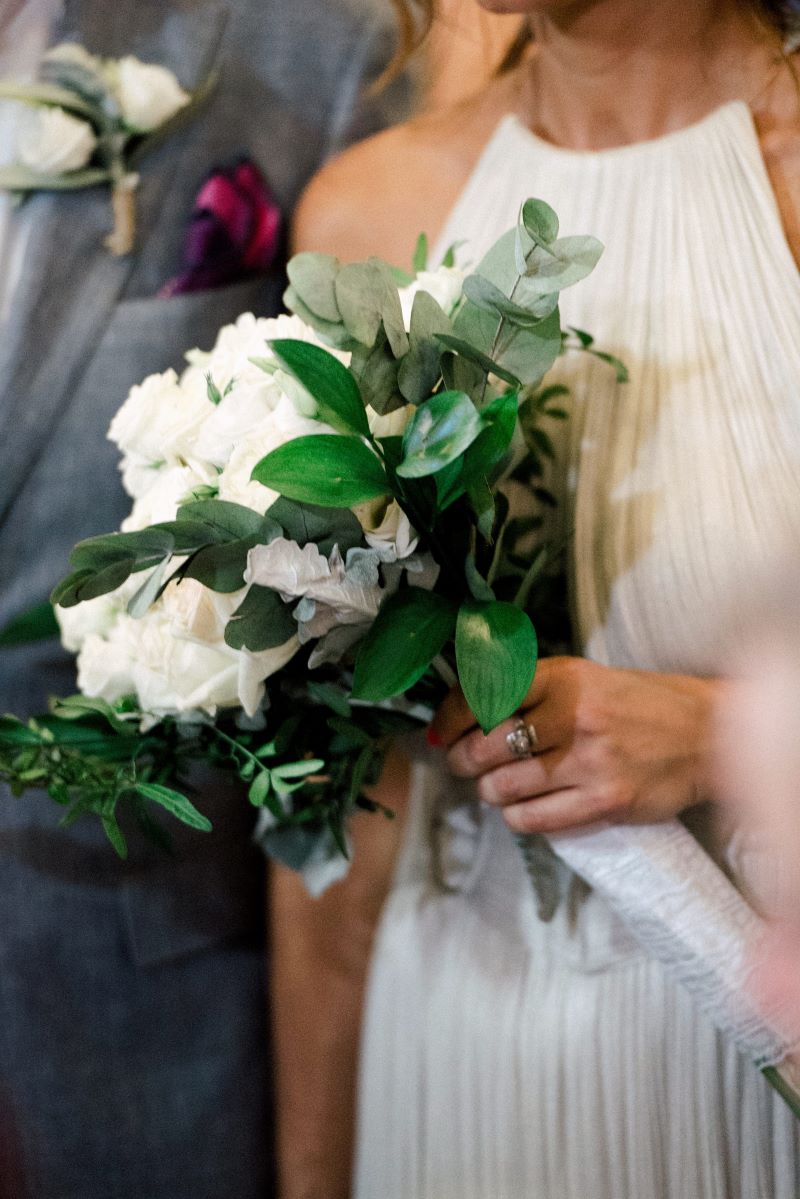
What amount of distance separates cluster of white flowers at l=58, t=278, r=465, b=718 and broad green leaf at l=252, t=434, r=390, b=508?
22mm

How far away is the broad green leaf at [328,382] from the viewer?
1.53 ft

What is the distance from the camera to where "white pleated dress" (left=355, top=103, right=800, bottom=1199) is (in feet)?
1.92

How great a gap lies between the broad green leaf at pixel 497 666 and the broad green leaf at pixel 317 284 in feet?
0.56

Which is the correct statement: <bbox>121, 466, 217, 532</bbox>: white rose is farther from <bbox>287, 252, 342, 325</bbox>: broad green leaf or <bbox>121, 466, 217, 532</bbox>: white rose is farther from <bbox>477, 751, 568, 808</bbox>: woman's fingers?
<bbox>477, 751, 568, 808</bbox>: woman's fingers

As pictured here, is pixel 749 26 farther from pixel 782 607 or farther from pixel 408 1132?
pixel 408 1132

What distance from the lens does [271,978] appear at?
88 centimetres

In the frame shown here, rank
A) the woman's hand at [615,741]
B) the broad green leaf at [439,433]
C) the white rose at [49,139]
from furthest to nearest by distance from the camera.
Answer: the white rose at [49,139]
the woman's hand at [615,741]
the broad green leaf at [439,433]

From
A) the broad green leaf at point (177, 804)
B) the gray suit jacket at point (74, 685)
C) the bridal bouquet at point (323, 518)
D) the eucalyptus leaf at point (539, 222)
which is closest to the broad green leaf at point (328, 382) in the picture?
the bridal bouquet at point (323, 518)

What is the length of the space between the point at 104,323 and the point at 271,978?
1.80 ft

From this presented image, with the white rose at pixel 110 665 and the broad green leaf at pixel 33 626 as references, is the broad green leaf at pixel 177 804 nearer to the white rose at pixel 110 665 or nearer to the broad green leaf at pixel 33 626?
the white rose at pixel 110 665

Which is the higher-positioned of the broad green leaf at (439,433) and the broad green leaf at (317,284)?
the broad green leaf at (317,284)

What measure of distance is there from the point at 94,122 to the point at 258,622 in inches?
18.3

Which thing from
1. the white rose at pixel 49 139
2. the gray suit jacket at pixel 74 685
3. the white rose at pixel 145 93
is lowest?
the gray suit jacket at pixel 74 685

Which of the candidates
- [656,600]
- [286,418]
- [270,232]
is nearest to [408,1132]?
[656,600]
